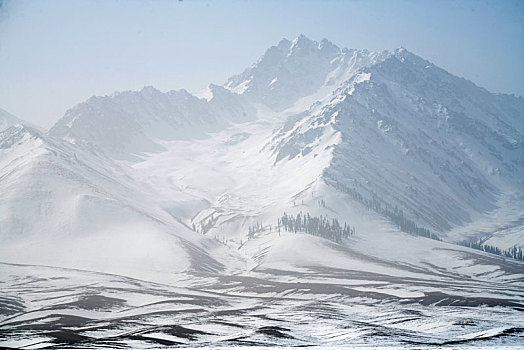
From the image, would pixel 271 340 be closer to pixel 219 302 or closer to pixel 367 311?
pixel 367 311

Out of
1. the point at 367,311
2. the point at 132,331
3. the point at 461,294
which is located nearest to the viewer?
the point at 132,331

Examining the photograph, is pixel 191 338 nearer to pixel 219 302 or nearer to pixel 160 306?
pixel 160 306

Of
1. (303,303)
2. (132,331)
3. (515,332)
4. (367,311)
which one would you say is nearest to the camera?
(515,332)

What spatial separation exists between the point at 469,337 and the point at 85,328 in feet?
266

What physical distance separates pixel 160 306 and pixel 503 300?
372 ft

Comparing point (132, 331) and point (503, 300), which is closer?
point (132, 331)

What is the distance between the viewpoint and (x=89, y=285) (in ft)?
595

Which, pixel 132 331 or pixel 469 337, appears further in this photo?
pixel 132 331

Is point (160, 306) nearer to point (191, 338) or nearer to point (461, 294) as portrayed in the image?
point (191, 338)

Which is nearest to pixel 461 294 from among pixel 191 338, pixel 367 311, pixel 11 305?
pixel 367 311

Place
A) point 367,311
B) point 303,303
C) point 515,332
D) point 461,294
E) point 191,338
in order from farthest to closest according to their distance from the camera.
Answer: point 461,294, point 303,303, point 367,311, point 191,338, point 515,332

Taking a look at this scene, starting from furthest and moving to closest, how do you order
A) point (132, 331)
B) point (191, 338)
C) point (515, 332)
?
point (132, 331) → point (191, 338) → point (515, 332)

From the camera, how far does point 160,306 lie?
5792 inches

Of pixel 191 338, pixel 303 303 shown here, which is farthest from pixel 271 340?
pixel 303 303
